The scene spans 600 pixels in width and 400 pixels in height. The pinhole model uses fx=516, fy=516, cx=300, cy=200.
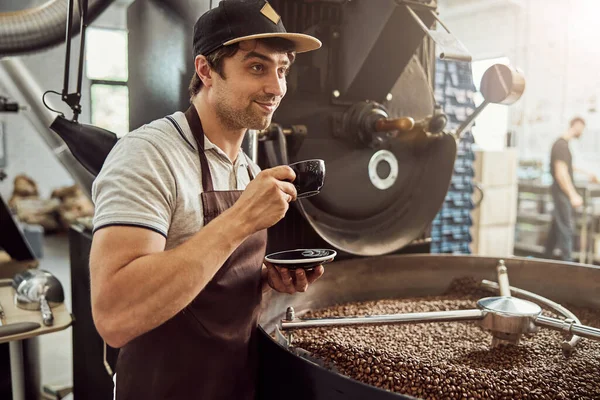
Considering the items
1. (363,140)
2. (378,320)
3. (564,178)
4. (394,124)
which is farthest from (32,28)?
(564,178)

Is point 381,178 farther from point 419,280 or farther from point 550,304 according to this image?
point 550,304

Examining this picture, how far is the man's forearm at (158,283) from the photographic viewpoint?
1017mm

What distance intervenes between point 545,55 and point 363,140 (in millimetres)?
6987

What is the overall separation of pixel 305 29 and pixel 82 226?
1443mm

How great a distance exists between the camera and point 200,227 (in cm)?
123

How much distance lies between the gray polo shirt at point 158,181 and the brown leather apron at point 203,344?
1.4 inches

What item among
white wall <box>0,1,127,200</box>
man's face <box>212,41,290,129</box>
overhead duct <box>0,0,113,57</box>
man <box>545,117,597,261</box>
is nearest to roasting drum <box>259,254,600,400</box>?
man's face <box>212,41,290,129</box>

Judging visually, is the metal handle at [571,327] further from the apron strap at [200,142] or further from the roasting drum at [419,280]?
the apron strap at [200,142]

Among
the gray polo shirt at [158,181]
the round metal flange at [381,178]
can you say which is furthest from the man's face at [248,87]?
the round metal flange at [381,178]

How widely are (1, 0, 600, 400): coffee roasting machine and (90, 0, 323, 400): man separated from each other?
1.04 feet

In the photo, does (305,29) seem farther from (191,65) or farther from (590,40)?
(590,40)

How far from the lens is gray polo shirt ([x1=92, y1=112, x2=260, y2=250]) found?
3.48 feet

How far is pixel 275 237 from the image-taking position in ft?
6.38

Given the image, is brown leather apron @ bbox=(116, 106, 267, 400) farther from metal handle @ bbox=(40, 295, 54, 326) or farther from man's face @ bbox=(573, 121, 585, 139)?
man's face @ bbox=(573, 121, 585, 139)
